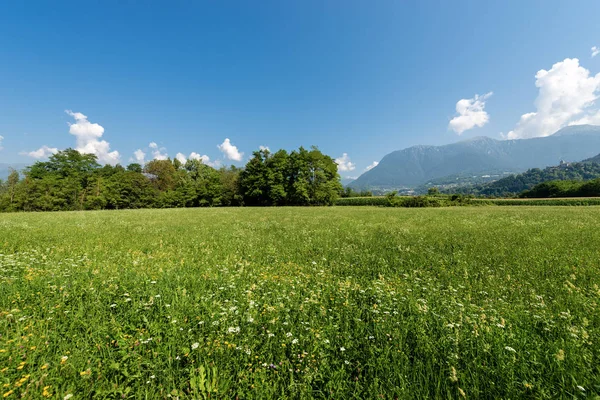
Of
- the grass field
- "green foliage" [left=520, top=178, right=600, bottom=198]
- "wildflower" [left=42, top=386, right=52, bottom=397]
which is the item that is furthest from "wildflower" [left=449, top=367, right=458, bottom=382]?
"green foliage" [left=520, top=178, right=600, bottom=198]

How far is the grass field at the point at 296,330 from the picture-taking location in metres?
2.60

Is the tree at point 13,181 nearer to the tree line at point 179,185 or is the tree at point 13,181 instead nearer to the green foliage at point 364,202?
the tree line at point 179,185

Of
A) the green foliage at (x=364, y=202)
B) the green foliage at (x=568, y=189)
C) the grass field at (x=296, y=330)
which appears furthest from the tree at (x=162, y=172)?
the green foliage at (x=568, y=189)

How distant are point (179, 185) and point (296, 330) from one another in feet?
277

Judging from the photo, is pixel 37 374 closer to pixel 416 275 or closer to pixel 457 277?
pixel 416 275

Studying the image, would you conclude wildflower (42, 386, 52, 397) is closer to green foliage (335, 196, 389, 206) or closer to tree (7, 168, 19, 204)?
green foliage (335, 196, 389, 206)

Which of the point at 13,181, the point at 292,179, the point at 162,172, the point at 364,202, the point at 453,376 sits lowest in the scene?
the point at 364,202

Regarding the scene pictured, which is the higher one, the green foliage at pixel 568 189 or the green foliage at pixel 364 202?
the green foliage at pixel 364 202

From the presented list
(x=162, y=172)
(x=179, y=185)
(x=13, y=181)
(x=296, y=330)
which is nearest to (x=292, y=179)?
(x=179, y=185)

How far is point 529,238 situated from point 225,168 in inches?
3773

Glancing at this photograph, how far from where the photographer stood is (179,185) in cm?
7719

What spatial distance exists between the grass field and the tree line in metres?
57.7

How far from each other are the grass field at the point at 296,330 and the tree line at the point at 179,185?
189ft

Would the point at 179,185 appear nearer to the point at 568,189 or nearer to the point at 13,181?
the point at 13,181
